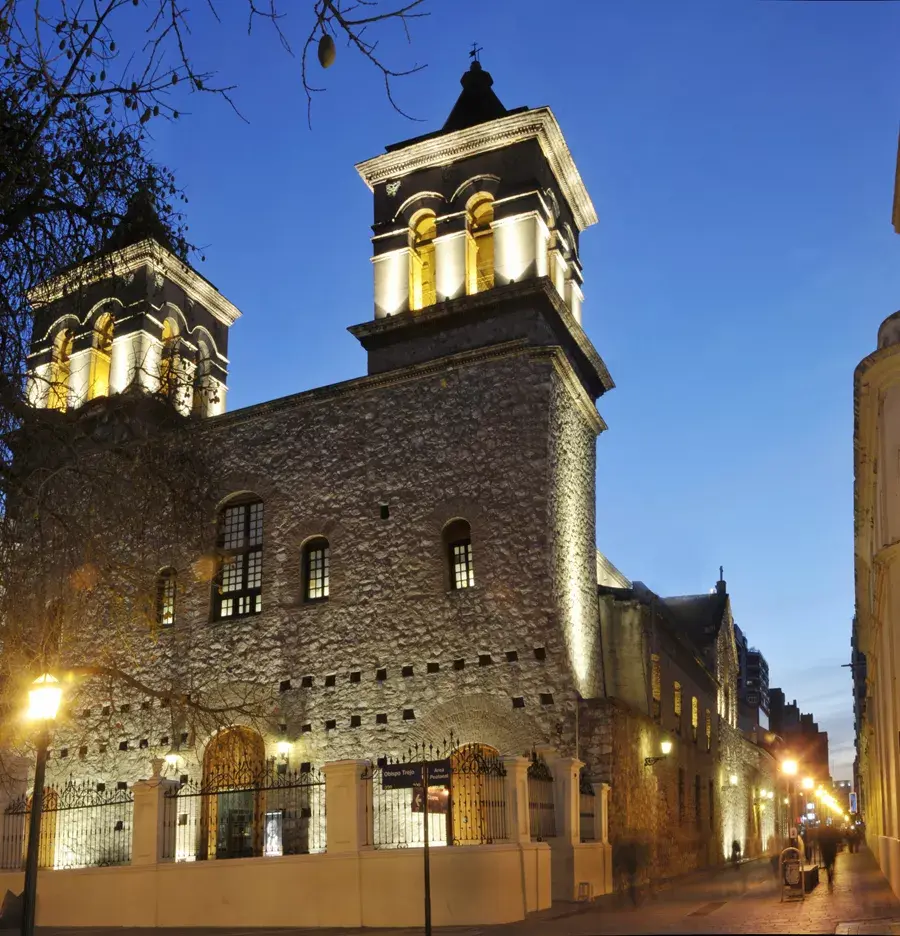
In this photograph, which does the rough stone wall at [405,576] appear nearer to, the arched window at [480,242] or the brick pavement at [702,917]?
the arched window at [480,242]

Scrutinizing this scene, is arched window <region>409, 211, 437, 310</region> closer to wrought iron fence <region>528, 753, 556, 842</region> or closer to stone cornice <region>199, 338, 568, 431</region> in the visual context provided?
stone cornice <region>199, 338, 568, 431</region>

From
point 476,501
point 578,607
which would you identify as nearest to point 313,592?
point 476,501

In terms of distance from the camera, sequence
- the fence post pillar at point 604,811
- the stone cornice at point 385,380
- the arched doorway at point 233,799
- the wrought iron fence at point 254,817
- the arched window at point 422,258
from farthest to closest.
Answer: the arched window at point 422,258, the stone cornice at point 385,380, the arched doorway at point 233,799, the wrought iron fence at point 254,817, the fence post pillar at point 604,811

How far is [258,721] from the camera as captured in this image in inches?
834

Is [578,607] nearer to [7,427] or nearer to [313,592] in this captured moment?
[313,592]

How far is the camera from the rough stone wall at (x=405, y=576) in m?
19.9

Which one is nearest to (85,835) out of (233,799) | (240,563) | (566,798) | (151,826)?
(233,799)

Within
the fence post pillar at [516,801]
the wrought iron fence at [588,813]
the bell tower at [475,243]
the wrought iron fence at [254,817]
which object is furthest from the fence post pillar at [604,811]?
the bell tower at [475,243]

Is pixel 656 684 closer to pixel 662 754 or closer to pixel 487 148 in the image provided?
pixel 662 754

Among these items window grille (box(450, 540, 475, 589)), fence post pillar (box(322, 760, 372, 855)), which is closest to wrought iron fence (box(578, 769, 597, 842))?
window grille (box(450, 540, 475, 589))

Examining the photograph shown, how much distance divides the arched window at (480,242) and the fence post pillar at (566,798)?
10.4 m

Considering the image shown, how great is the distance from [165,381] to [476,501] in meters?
9.49

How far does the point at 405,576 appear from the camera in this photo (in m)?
21.1

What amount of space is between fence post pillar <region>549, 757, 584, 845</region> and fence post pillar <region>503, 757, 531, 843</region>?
70.8 inches
